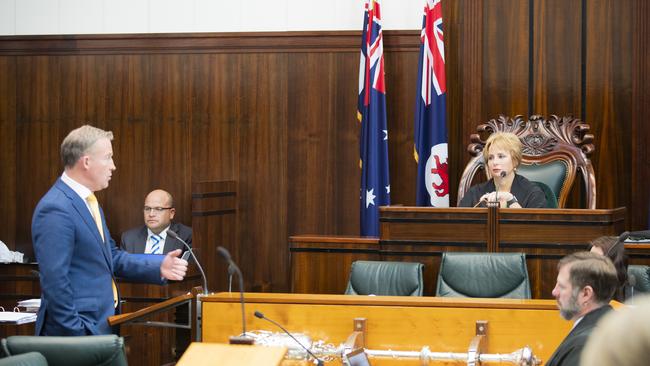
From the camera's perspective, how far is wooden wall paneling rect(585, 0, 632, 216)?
7652 millimetres

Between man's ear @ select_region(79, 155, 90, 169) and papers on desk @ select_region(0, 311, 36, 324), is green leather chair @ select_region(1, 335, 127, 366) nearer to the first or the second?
man's ear @ select_region(79, 155, 90, 169)

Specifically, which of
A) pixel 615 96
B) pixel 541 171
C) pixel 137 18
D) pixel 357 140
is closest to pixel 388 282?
pixel 541 171

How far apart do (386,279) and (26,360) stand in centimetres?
306

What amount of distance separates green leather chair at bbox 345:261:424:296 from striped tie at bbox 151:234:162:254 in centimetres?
196

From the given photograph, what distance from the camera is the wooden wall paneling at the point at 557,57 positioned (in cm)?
772

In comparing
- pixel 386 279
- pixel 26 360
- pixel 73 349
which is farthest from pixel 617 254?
pixel 26 360

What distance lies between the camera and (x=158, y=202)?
7.61 m

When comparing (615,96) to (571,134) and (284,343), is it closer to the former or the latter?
(571,134)

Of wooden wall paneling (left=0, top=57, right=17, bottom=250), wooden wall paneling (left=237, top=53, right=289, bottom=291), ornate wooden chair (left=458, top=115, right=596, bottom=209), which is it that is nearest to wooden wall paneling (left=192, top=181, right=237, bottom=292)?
wooden wall paneling (left=237, top=53, right=289, bottom=291)

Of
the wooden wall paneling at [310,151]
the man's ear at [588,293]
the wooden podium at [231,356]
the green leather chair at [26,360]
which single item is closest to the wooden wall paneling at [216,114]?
the wooden wall paneling at [310,151]

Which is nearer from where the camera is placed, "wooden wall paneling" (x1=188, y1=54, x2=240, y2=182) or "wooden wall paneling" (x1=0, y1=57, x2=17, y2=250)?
"wooden wall paneling" (x1=188, y1=54, x2=240, y2=182)

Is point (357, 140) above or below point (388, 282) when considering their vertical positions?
above

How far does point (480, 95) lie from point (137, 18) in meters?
3.01

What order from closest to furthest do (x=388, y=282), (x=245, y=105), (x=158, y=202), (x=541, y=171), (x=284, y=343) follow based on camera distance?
(x=284, y=343)
(x=388, y=282)
(x=541, y=171)
(x=158, y=202)
(x=245, y=105)
